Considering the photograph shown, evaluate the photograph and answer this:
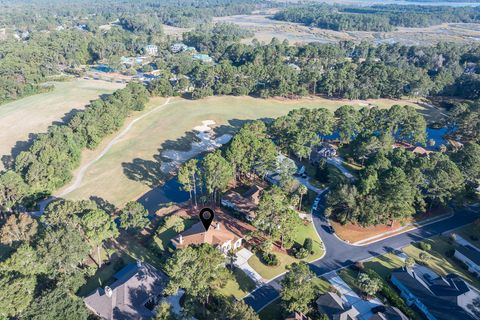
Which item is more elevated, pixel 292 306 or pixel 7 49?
pixel 7 49

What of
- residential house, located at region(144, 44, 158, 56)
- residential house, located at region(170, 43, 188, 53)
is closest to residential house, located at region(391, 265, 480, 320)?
residential house, located at region(170, 43, 188, 53)

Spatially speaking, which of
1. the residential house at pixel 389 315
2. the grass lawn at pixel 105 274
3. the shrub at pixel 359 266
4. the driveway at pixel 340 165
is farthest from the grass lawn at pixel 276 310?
the driveway at pixel 340 165

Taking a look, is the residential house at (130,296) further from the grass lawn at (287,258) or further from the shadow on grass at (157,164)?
the shadow on grass at (157,164)

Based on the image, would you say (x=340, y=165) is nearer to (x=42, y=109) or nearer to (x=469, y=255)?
(x=469, y=255)

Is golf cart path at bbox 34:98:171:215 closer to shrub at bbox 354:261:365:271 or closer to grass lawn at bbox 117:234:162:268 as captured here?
grass lawn at bbox 117:234:162:268

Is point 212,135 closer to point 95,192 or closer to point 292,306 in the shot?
point 95,192

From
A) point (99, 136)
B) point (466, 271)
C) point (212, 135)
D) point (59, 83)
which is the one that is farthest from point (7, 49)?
point (466, 271)

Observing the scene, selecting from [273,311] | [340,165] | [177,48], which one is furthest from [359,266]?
[177,48]
